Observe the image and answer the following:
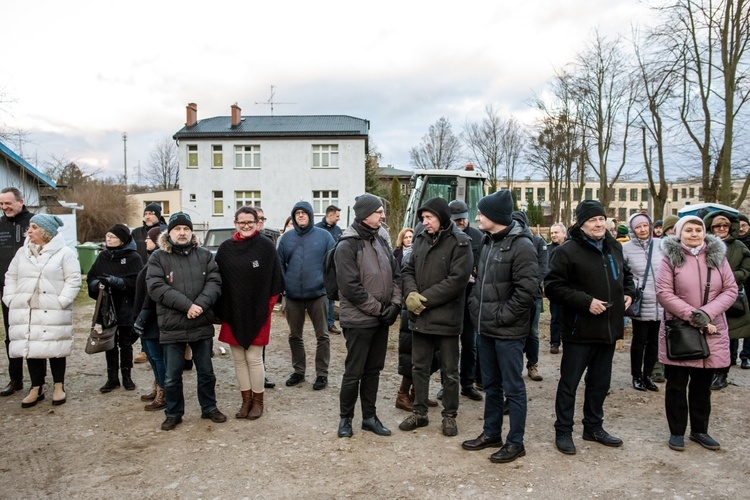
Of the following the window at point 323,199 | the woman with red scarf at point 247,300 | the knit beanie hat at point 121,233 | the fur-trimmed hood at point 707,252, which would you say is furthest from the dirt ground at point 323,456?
the window at point 323,199

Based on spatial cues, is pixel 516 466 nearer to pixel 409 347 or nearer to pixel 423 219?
pixel 409 347

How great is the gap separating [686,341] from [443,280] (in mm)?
1952

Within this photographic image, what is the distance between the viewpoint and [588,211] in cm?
432

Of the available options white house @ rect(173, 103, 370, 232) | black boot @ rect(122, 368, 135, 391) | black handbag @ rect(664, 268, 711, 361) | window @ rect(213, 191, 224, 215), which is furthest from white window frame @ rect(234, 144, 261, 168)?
black handbag @ rect(664, 268, 711, 361)

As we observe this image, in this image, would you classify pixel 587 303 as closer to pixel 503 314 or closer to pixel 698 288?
pixel 503 314

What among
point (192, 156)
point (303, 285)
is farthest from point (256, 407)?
point (192, 156)

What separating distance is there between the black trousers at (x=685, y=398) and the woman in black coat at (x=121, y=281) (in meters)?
5.19

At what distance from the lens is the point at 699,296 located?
14.4ft

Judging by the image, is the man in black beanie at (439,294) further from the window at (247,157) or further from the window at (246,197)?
the window at (247,157)

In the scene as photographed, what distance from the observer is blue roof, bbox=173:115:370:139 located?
35.4 m

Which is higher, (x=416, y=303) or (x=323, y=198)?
(x=323, y=198)

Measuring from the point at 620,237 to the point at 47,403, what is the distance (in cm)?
823

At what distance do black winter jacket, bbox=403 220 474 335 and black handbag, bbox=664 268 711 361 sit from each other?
166cm

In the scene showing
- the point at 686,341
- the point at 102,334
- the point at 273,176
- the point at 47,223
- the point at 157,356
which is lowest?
the point at 157,356
